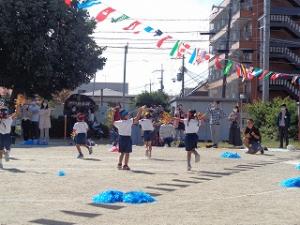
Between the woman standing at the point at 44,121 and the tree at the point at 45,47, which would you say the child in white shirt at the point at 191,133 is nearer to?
the woman standing at the point at 44,121

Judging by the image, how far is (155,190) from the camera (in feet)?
38.8

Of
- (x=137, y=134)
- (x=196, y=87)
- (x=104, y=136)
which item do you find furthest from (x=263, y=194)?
(x=196, y=87)

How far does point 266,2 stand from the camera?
36.6m

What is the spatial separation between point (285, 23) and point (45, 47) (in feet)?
119

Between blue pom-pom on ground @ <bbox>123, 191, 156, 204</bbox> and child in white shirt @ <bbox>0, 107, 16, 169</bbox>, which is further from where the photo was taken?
child in white shirt @ <bbox>0, 107, 16, 169</bbox>

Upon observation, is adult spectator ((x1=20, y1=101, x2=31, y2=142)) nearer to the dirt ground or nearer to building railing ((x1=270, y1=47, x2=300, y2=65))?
the dirt ground

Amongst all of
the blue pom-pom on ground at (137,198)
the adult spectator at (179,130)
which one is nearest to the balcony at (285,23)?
the adult spectator at (179,130)

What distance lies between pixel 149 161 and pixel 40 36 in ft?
61.2

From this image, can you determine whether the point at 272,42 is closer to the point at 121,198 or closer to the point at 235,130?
the point at 235,130

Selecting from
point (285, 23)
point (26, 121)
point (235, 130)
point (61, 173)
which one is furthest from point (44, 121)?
point (285, 23)

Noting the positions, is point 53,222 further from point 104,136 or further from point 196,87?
point 196,87

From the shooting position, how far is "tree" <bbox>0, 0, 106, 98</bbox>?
34.2m

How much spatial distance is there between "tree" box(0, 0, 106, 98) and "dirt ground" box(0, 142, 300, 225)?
15.9 m

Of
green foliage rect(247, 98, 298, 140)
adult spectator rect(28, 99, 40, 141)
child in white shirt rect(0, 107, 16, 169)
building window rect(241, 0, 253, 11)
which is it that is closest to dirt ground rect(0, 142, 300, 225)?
child in white shirt rect(0, 107, 16, 169)
